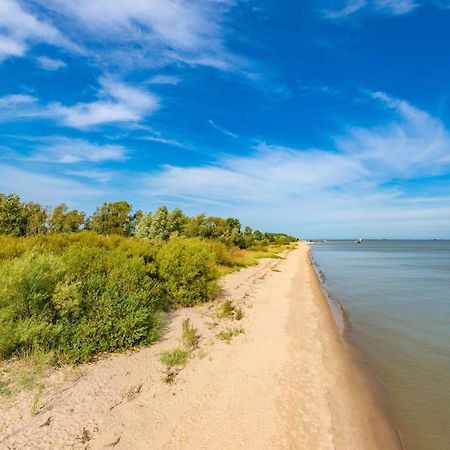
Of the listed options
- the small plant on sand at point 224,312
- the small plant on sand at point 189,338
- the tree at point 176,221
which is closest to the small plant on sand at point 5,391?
the small plant on sand at point 189,338

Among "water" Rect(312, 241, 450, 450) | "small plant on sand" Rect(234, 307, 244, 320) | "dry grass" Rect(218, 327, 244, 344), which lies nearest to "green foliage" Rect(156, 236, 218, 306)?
"small plant on sand" Rect(234, 307, 244, 320)

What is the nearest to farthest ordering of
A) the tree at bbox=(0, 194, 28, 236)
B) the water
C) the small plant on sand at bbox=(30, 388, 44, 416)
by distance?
the small plant on sand at bbox=(30, 388, 44, 416) → the water → the tree at bbox=(0, 194, 28, 236)

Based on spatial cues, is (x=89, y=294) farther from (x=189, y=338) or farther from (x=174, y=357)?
(x=189, y=338)

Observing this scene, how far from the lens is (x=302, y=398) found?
6.54m

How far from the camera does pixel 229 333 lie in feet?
32.4

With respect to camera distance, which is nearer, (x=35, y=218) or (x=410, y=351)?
(x=410, y=351)

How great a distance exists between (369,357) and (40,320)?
9219 mm

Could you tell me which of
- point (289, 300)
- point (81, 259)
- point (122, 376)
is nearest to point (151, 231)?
point (289, 300)

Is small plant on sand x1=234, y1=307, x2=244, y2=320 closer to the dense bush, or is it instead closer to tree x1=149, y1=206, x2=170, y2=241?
the dense bush

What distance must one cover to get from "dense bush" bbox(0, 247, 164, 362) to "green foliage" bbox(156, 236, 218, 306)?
3.34m

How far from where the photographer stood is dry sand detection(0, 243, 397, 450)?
195 inches

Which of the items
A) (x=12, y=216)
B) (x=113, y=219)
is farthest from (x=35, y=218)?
(x=113, y=219)

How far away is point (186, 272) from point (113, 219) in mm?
47546

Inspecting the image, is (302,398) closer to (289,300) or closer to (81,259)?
(81,259)
